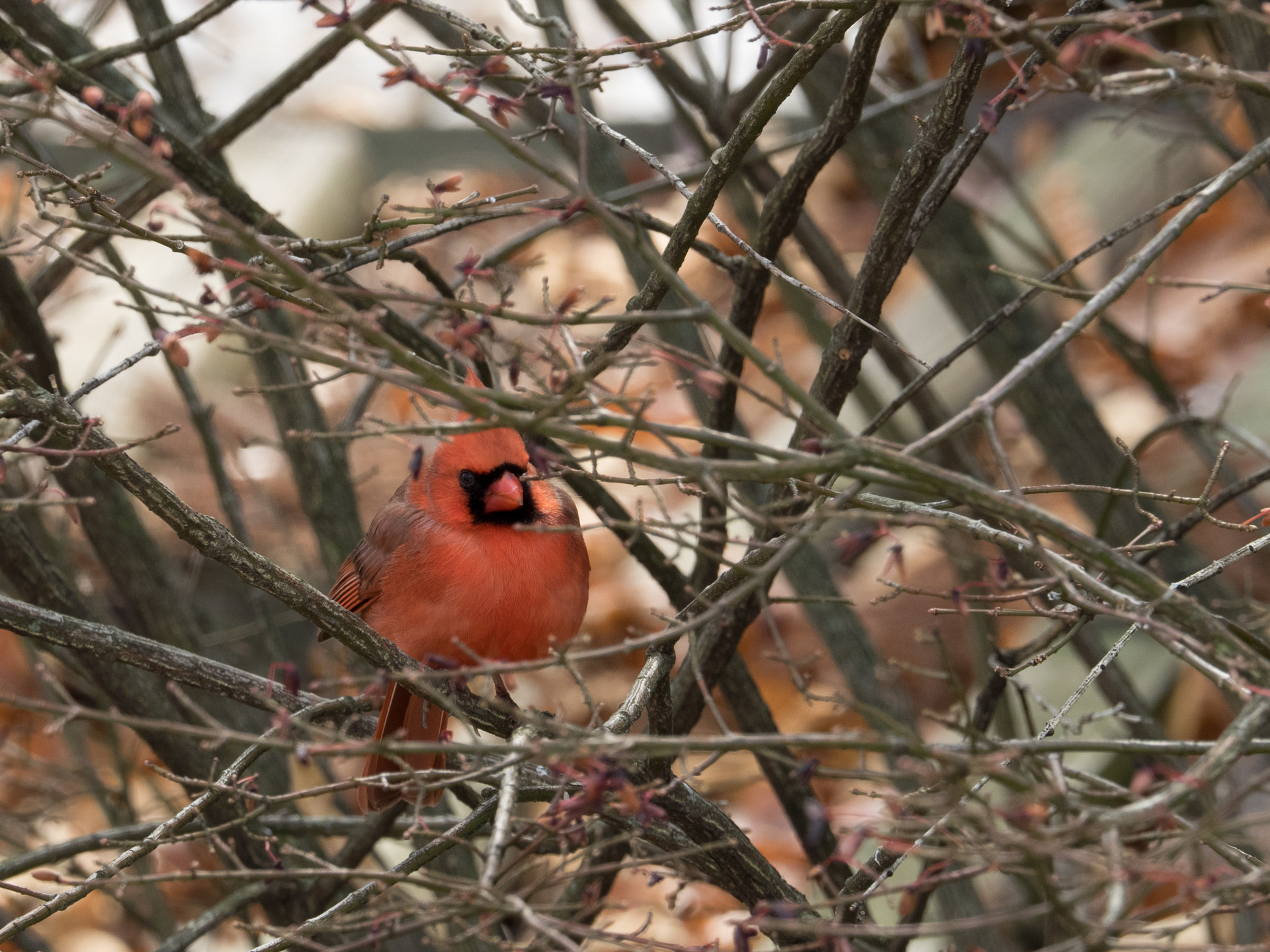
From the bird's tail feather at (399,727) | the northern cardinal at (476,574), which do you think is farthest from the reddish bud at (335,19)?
the bird's tail feather at (399,727)

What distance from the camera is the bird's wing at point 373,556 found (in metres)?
2.96

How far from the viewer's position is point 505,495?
107 inches

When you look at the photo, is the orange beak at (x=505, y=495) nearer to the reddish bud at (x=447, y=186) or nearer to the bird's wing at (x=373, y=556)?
the bird's wing at (x=373, y=556)

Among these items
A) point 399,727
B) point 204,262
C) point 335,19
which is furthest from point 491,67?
point 399,727

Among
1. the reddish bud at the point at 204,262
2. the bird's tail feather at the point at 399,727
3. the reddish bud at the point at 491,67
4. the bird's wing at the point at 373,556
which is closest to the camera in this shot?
the reddish bud at the point at 204,262

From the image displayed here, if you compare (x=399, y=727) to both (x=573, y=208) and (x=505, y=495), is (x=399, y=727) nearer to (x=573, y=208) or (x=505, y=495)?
(x=505, y=495)

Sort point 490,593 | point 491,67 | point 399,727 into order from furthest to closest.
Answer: point 399,727 < point 490,593 < point 491,67

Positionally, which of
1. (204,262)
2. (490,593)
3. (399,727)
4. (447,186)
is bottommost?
(399,727)

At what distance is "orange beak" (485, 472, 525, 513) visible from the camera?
107 inches

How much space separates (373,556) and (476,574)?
41 centimetres

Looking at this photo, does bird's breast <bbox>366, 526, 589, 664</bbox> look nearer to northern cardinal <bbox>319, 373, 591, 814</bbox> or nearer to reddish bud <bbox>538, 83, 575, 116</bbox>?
northern cardinal <bbox>319, 373, 591, 814</bbox>

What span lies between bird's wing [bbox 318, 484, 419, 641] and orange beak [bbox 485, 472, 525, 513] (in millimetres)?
230

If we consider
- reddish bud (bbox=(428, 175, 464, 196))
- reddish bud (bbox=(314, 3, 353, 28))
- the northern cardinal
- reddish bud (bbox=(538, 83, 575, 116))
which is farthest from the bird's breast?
reddish bud (bbox=(314, 3, 353, 28))

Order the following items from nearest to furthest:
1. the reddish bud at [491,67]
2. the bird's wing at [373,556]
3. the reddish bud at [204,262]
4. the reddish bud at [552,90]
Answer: the reddish bud at [204,262], the reddish bud at [491,67], the reddish bud at [552,90], the bird's wing at [373,556]
